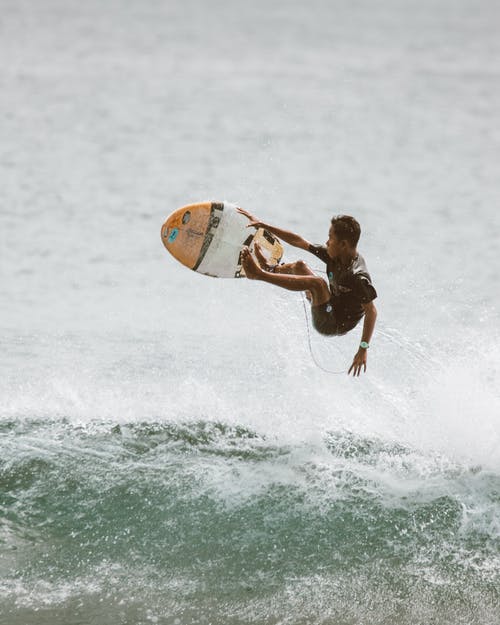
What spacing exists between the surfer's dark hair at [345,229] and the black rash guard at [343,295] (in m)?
0.28

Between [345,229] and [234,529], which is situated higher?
[345,229]

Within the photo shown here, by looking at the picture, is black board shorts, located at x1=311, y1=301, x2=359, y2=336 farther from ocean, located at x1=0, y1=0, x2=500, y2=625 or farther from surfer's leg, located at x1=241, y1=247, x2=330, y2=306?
ocean, located at x1=0, y1=0, x2=500, y2=625

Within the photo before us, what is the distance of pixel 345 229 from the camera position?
9.56 metres

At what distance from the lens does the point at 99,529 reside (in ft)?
29.9

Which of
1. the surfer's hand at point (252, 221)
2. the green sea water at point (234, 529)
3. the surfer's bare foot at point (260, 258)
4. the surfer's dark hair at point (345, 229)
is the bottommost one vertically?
the green sea water at point (234, 529)

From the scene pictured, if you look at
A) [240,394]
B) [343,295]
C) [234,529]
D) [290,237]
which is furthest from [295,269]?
[234,529]

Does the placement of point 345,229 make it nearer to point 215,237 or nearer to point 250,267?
point 250,267

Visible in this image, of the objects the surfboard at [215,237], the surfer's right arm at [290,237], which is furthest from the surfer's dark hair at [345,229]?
the surfboard at [215,237]

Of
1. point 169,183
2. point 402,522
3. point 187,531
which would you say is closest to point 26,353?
point 187,531

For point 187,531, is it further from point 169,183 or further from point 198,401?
point 169,183

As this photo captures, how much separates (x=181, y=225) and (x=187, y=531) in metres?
3.34

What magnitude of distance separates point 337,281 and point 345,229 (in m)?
0.55

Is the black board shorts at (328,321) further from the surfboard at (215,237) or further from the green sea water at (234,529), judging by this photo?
the green sea water at (234,529)

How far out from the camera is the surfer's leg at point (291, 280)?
31.6 ft
